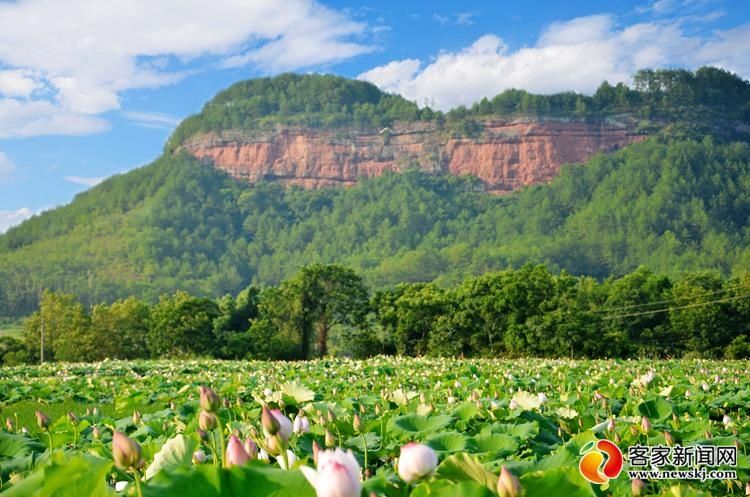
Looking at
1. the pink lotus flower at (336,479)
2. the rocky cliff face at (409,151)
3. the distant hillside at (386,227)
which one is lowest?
the distant hillside at (386,227)

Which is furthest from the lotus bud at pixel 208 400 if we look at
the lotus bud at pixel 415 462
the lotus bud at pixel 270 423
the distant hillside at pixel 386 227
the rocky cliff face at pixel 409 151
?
the rocky cliff face at pixel 409 151

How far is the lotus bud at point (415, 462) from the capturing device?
1.78m

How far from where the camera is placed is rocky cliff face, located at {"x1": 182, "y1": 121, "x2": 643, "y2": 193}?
166625 millimetres

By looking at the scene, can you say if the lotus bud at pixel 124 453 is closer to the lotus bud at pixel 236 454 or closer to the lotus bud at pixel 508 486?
the lotus bud at pixel 236 454

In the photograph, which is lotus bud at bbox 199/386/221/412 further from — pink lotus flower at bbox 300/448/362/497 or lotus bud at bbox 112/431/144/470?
pink lotus flower at bbox 300/448/362/497

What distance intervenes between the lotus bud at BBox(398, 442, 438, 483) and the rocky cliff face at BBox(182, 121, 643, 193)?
542 ft

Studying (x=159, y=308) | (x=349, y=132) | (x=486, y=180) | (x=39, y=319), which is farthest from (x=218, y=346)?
(x=349, y=132)

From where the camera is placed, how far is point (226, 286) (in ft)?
450

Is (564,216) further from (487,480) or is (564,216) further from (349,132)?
(487,480)

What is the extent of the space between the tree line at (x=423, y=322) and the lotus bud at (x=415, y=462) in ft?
131

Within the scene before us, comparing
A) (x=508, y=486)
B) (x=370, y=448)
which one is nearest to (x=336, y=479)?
(x=508, y=486)

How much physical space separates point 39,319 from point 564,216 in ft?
345

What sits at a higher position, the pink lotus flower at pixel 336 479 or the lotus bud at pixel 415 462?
the pink lotus flower at pixel 336 479

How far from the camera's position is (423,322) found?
47.7 meters
